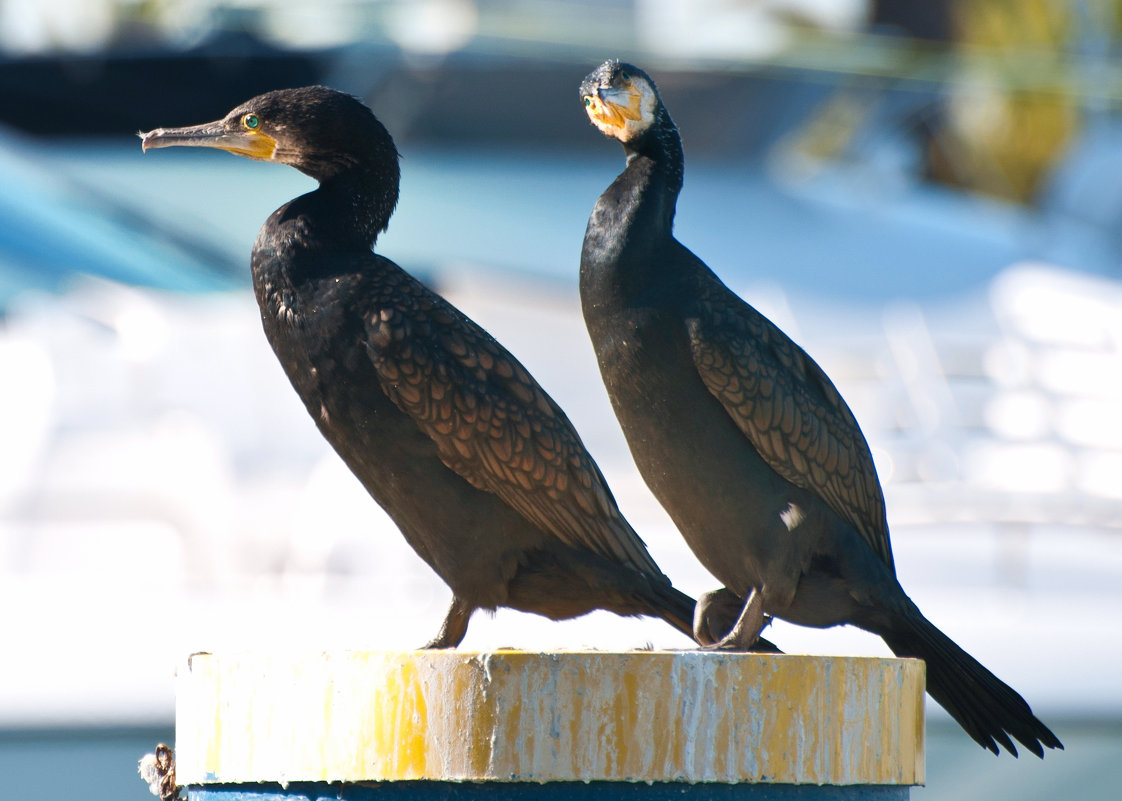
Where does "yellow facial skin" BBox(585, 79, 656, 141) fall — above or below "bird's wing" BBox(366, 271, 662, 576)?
above

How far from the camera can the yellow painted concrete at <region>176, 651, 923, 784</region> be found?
99.6 inches

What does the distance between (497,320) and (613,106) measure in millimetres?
5702

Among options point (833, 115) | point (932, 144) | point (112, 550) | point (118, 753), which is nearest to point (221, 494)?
point (112, 550)

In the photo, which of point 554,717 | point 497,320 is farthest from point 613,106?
point 497,320

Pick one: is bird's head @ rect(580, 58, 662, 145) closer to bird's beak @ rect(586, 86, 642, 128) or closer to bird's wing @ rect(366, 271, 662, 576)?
bird's beak @ rect(586, 86, 642, 128)

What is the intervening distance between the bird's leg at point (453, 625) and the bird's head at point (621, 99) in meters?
1.00

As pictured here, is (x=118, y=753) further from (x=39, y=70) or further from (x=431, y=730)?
(x=39, y=70)

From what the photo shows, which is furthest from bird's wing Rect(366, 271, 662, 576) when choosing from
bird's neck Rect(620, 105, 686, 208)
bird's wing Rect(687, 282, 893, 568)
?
bird's neck Rect(620, 105, 686, 208)

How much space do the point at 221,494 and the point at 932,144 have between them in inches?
603

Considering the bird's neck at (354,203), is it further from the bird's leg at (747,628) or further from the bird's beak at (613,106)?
the bird's leg at (747,628)

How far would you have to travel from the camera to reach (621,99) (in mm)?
2979

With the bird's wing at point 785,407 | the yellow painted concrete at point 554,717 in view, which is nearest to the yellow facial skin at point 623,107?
the bird's wing at point 785,407

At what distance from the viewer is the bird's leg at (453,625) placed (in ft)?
9.95

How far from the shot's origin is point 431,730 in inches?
101
